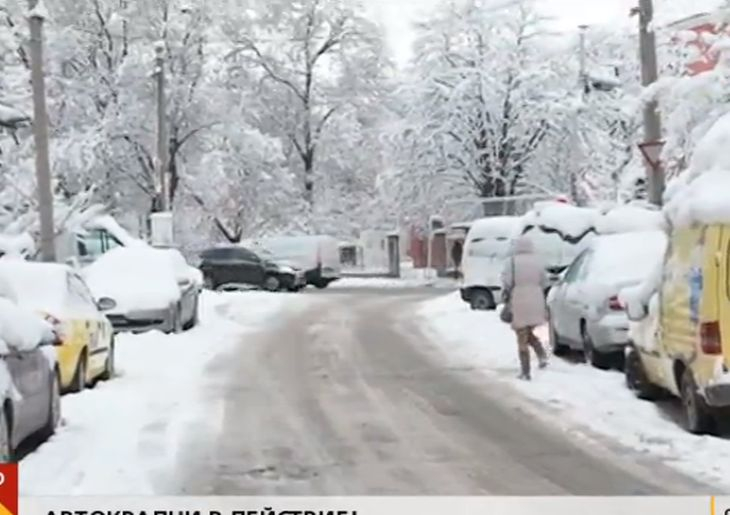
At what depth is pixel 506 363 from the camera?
11625 millimetres

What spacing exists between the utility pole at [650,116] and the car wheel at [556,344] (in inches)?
55.3

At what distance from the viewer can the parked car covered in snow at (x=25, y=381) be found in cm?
633

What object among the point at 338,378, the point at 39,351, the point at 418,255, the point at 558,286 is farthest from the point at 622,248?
the point at 418,255

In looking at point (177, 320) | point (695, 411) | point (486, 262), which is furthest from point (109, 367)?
point (486, 262)

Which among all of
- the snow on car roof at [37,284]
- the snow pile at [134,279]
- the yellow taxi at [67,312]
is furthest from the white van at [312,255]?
the snow on car roof at [37,284]

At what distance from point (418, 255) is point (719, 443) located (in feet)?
67.8

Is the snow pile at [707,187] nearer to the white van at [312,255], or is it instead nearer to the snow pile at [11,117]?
the snow pile at [11,117]

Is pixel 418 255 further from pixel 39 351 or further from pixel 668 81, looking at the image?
pixel 39 351

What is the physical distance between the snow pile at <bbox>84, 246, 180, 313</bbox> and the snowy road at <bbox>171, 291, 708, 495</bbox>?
2.08 m

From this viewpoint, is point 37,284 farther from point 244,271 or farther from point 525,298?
point 244,271

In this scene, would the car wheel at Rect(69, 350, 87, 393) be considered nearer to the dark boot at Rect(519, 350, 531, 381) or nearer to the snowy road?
the snowy road

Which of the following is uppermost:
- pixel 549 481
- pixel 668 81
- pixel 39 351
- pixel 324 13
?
pixel 324 13

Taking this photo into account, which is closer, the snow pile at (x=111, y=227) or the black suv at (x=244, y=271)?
the snow pile at (x=111, y=227)

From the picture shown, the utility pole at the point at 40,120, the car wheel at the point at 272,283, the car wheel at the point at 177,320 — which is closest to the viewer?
the utility pole at the point at 40,120
